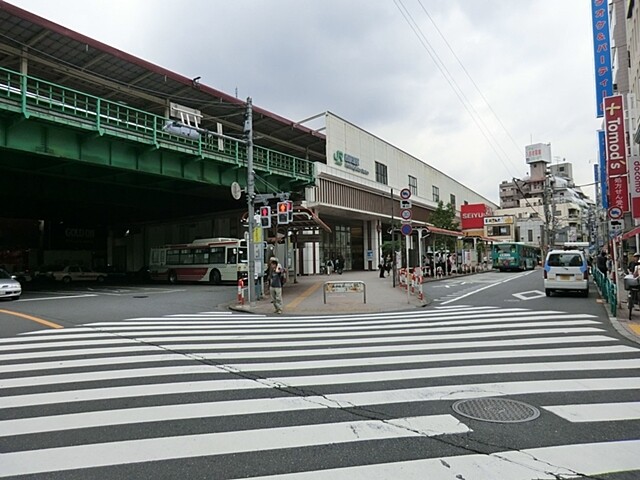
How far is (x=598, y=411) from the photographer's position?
514 centimetres

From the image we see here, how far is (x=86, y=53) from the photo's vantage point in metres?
24.7

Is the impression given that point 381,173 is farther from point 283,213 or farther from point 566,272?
point 283,213

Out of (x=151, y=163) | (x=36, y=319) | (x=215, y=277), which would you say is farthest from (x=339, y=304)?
(x=215, y=277)

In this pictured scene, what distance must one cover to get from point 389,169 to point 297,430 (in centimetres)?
4893

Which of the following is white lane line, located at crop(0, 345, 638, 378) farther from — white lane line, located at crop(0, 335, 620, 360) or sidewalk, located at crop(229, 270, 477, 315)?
sidewalk, located at crop(229, 270, 477, 315)

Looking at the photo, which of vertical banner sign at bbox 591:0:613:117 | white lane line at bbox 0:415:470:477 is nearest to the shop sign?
vertical banner sign at bbox 591:0:613:117

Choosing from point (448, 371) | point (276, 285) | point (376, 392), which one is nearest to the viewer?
point (376, 392)

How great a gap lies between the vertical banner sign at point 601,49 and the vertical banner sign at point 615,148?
9643 mm

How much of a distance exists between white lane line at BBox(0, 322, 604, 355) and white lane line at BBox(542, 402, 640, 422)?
449 centimetres

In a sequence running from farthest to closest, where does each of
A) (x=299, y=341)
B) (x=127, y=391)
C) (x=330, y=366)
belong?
(x=299, y=341) < (x=330, y=366) < (x=127, y=391)

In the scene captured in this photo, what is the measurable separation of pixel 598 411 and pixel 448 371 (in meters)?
2.18

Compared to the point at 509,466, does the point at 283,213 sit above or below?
above

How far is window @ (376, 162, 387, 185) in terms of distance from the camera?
4950cm

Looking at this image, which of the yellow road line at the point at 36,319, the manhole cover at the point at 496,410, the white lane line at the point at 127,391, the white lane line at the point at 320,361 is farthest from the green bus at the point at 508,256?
the white lane line at the point at 127,391
